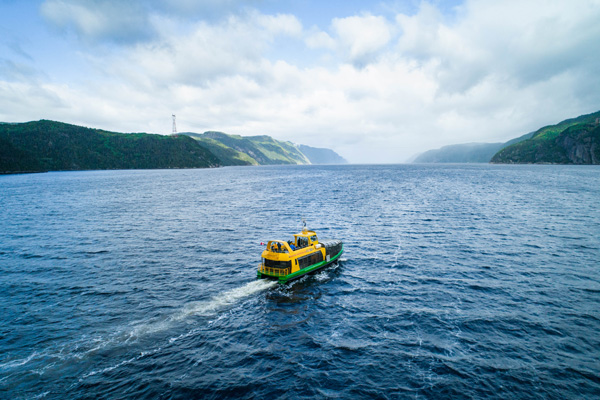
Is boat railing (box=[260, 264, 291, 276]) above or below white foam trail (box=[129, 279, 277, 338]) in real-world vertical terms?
above

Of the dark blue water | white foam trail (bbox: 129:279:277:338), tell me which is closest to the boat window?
white foam trail (bbox: 129:279:277:338)

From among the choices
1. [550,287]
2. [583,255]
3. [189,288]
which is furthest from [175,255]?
[583,255]

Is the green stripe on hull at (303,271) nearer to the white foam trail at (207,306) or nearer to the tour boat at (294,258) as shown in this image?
the tour boat at (294,258)

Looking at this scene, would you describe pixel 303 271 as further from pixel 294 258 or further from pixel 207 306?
pixel 207 306

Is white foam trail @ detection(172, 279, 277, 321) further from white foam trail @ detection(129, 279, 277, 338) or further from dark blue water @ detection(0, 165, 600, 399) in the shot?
dark blue water @ detection(0, 165, 600, 399)

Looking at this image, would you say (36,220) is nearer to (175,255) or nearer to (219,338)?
(175,255)

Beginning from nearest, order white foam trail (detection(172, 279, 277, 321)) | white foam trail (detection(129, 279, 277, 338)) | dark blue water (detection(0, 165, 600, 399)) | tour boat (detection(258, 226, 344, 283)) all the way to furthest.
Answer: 1. dark blue water (detection(0, 165, 600, 399))
2. white foam trail (detection(129, 279, 277, 338))
3. white foam trail (detection(172, 279, 277, 321))
4. tour boat (detection(258, 226, 344, 283))
